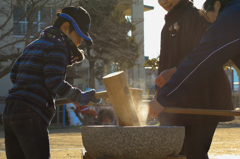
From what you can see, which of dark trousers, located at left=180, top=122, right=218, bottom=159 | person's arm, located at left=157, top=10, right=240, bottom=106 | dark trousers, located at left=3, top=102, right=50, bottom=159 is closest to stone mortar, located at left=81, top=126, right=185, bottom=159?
person's arm, located at left=157, top=10, right=240, bottom=106

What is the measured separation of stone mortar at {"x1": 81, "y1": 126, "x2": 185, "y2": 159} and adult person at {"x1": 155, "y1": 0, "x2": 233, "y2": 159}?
579 mm

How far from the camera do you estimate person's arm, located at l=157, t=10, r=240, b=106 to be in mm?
2139

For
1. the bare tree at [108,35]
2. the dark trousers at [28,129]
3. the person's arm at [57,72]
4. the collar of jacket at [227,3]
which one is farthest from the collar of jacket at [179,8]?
the bare tree at [108,35]

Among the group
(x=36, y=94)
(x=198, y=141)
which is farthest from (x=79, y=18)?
(x=198, y=141)

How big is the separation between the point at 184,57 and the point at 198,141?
2.29 ft

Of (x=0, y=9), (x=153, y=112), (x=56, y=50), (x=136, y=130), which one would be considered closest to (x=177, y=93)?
(x=153, y=112)

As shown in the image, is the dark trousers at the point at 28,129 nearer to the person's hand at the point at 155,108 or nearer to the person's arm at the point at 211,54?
the person's hand at the point at 155,108

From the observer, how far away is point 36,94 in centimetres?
235

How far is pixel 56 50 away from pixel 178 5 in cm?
123

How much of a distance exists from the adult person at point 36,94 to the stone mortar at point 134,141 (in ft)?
1.17

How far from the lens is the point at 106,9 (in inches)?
648

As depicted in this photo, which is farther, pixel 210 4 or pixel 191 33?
pixel 191 33

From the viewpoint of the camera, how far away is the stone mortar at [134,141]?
6.82ft

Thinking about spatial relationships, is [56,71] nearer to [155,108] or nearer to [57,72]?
[57,72]
